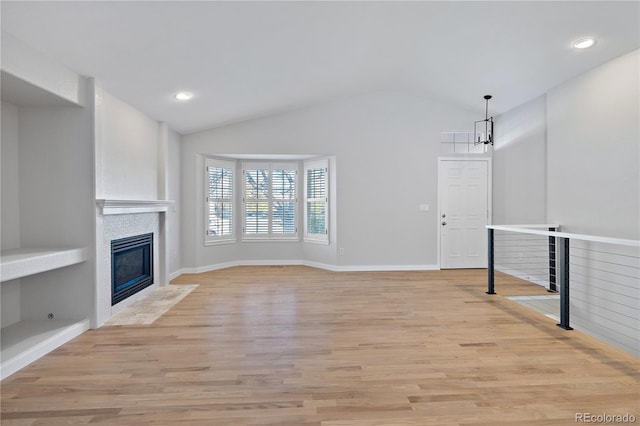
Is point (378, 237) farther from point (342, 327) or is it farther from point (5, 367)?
point (5, 367)

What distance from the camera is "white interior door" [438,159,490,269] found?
5902mm

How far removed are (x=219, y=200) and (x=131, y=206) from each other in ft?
7.54

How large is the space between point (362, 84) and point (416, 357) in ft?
14.1

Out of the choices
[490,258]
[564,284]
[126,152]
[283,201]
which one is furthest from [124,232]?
[564,284]

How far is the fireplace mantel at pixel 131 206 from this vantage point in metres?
3.26

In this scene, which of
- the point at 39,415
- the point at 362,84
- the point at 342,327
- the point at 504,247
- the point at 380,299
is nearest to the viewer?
the point at 39,415

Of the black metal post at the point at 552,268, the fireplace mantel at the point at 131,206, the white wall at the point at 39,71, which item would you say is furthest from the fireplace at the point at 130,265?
the black metal post at the point at 552,268

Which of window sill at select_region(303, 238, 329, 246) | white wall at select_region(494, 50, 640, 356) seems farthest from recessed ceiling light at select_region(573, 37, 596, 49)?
window sill at select_region(303, 238, 329, 246)

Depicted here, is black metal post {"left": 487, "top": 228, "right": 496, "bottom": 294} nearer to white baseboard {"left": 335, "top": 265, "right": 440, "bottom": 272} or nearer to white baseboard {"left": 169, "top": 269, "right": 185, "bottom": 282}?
white baseboard {"left": 335, "top": 265, "right": 440, "bottom": 272}

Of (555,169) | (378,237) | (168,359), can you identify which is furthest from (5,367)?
(555,169)

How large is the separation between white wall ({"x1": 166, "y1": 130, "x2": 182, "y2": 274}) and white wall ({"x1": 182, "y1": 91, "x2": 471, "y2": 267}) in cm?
39

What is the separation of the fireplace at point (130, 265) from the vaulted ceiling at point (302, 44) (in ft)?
5.89

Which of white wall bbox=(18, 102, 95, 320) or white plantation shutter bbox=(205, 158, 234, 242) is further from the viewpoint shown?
A: white plantation shutter bbox=(205, 158, 234, 242)

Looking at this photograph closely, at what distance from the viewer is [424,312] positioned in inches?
141
